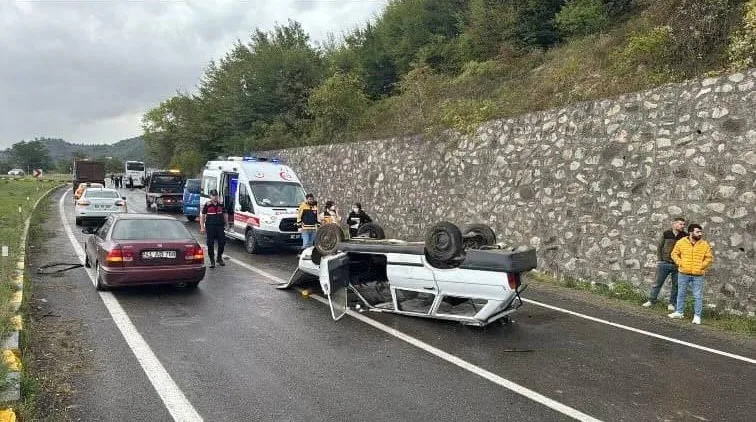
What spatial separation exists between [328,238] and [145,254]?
10.0 ft

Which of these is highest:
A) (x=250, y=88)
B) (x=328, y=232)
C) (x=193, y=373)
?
(x=250, y=88)

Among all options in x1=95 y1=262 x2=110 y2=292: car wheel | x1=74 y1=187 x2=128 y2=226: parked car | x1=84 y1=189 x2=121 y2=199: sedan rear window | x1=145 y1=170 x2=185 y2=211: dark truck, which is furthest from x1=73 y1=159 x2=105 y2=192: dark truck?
x1=95 y1=262 x2=110 y2=292: car wheel

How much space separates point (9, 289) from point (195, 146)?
33460mm

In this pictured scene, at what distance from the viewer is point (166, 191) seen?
28297mm

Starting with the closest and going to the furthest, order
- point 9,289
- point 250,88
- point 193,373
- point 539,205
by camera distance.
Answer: point 193,373
point 9,289
point 539,205
point 250,88

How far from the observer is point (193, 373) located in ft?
19.0

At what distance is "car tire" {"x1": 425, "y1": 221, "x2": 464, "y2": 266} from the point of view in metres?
7.55

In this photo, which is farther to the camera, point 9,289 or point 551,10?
point 551,10

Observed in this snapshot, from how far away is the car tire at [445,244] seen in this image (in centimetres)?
755

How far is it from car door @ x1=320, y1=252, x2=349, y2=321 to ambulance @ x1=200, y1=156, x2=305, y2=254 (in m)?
6.69

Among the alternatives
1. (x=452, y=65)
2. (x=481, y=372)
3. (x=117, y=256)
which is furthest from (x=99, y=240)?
(x=452, y=65)

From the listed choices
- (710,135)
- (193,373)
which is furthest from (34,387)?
(710,135)

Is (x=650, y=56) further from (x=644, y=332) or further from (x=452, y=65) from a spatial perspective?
(x=452, y=65)

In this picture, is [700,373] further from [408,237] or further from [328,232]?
[408,237]
